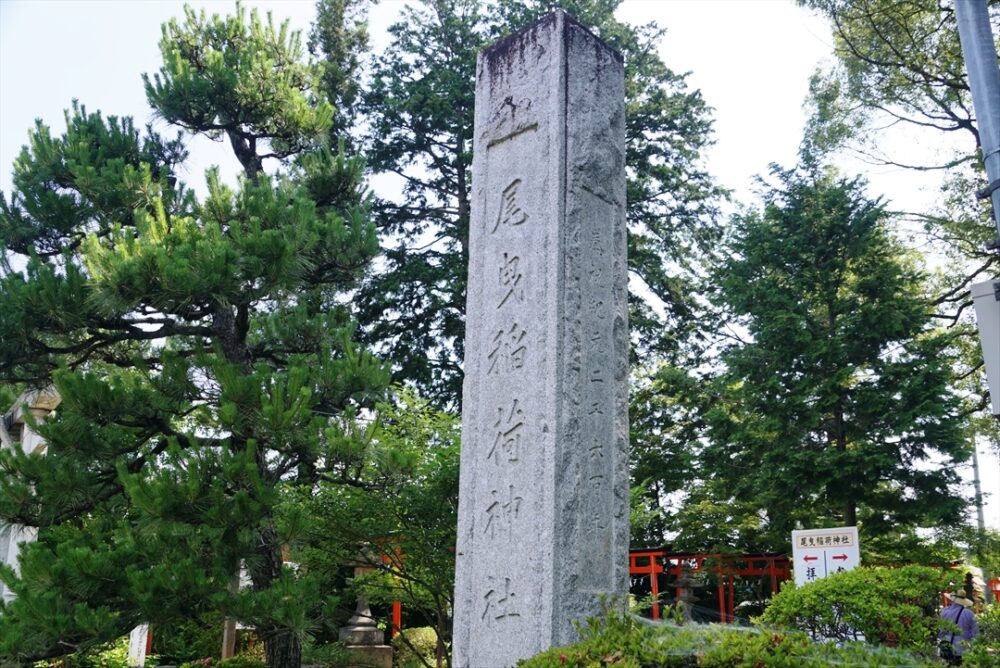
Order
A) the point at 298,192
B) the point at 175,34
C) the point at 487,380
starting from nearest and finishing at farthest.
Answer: the point at 487,380 < the point at 298,192 < the point at 175,34

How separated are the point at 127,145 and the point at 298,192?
6.99ft

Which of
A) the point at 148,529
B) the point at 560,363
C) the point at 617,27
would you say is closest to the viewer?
the point at 560,363

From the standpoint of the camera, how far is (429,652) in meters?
13.2

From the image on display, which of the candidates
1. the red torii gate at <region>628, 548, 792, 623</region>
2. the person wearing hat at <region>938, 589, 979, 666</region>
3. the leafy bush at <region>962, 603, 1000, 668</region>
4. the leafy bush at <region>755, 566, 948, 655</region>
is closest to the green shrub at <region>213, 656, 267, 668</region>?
the red torii gate at <region>628, 548, 792, 623</region>

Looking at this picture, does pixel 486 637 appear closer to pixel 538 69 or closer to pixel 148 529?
pixel 538 69

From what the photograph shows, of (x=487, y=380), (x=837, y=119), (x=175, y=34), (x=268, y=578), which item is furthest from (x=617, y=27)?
(x=487, y=380)

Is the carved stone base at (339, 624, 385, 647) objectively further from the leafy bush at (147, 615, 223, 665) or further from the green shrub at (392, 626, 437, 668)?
the leafy bush at (147, 615, 223, 665)

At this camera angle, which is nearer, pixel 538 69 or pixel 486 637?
pixel 486 637

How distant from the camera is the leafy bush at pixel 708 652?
8.78ft

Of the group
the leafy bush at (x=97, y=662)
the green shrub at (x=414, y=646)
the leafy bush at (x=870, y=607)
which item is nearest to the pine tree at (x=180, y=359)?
the leafy bush at (x=97, y=662)

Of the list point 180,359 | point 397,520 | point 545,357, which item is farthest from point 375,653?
point 545,357

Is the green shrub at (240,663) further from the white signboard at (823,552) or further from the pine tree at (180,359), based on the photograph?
the white signboard at (823,552)

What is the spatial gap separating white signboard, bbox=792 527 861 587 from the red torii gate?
468cm

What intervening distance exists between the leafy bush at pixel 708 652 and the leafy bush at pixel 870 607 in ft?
7.02
